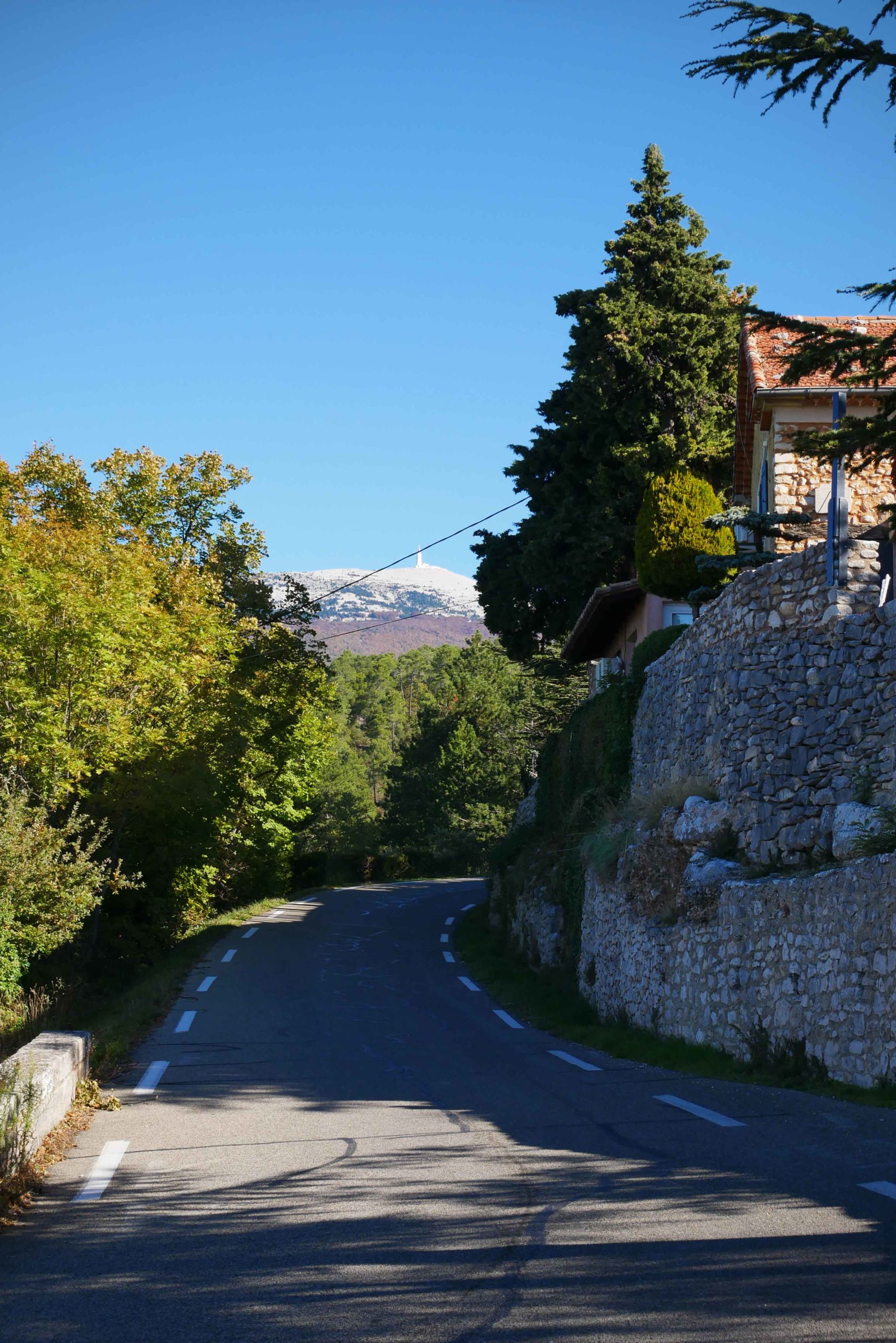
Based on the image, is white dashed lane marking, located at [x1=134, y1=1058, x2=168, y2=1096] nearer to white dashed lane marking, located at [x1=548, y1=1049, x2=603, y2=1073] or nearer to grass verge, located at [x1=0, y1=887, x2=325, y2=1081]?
grass verge, located at [x1=0, y1=887, x2=325, y2=1081]

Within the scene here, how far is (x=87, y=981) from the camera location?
25.4 metres

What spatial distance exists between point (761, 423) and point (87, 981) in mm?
18981

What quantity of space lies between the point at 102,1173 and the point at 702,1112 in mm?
4149

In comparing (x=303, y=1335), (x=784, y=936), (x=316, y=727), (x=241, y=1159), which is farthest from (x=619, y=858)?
(x=316, y=727)

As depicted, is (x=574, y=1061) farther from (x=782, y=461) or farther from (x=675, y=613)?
(x=675, y=613)

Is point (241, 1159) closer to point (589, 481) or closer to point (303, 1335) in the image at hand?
point (303, 1335)

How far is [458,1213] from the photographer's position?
17.7 feet

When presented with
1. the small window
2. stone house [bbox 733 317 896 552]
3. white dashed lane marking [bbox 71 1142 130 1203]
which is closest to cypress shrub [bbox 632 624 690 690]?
stone house [bbox 733 317 896 552]

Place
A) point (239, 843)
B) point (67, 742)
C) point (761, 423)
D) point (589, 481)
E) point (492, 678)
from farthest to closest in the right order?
point (492, 678) < point (239, 843) < point (589, 481) < point (67, 742) < point (761, 423)

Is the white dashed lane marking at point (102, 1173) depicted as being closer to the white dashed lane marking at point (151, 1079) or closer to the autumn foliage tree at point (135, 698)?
the white dashed lane marking at point (151, 1079)

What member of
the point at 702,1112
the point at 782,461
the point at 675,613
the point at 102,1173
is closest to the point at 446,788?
the point at 675,613

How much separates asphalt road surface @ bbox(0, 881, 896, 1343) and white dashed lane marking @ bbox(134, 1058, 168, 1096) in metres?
0.04

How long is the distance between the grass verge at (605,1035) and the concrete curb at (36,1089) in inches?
219

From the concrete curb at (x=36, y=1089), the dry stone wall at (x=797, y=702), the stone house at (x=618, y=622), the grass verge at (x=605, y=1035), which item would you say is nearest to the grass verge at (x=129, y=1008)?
the concrete curb at (x=36, y=1089)
